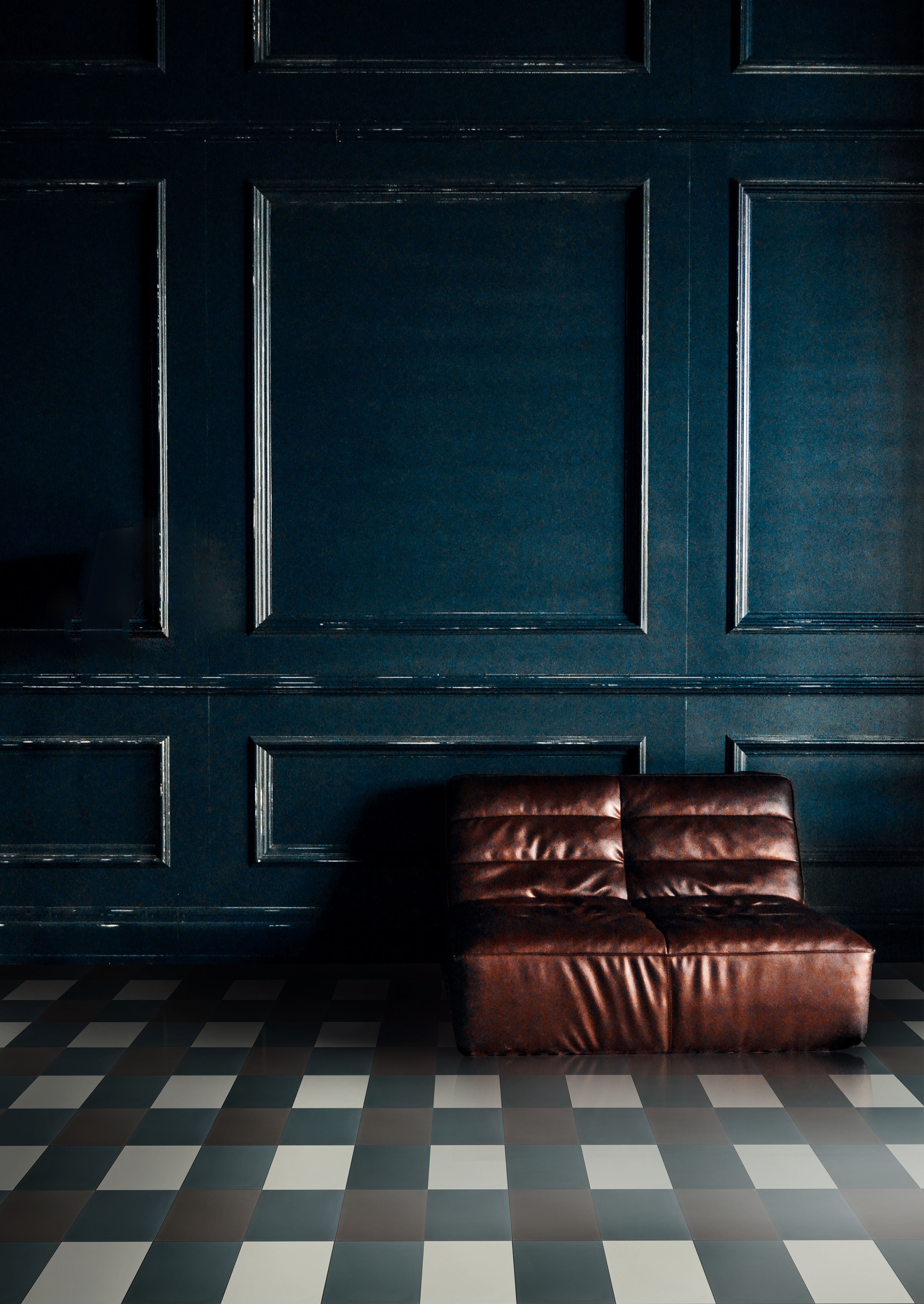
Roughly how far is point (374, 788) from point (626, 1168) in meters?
1.74

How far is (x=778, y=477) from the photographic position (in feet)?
12.4

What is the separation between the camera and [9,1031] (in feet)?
10.4

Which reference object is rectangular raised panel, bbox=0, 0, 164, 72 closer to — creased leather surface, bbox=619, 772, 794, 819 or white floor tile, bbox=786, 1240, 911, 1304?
creased leather surface, bbox=619, 772, 794, 819

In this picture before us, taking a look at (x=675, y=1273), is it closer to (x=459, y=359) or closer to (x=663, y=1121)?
(x=663, y=1121)

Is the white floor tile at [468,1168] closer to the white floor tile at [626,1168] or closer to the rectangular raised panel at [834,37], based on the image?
the white floor tile at [626,1168]

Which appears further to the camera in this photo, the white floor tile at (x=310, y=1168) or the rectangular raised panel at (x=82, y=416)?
the rectangular raised panel at (x=82, y=416)

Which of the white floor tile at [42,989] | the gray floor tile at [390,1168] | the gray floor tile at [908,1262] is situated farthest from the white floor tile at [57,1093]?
the gray floor tile at [908,1262]

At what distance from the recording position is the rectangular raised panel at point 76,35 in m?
3.69

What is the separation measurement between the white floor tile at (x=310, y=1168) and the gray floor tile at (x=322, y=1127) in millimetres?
20

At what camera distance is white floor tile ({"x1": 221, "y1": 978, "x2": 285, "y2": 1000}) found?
3.45 meters

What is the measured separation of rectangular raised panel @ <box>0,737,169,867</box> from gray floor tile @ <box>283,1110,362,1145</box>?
1430 mm

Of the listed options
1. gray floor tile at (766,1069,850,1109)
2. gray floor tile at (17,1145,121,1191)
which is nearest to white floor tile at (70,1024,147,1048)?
gray floor tile at (17,1145,121,1191)

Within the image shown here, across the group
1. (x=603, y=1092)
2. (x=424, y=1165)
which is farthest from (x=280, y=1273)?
(x=603, y=1092)

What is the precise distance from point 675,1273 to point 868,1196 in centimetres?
55
